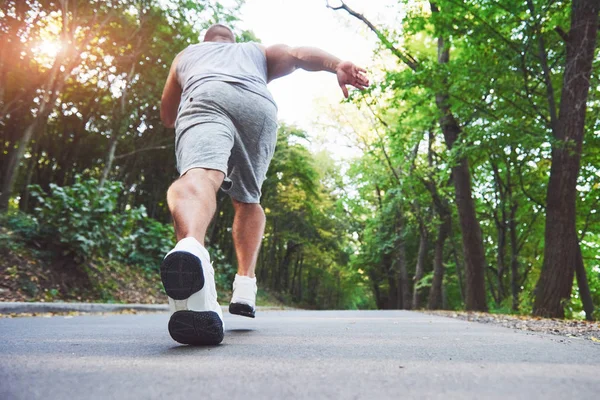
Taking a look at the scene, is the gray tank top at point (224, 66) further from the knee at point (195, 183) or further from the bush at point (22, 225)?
the bush at point (22, 225)

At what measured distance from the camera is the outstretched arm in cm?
280

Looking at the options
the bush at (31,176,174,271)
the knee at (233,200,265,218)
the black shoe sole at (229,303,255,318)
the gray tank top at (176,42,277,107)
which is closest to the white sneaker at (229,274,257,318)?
the black shoe sole at (229,303,255,318)

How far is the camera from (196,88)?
2584 mm

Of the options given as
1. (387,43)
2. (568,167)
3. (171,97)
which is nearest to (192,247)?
(171,97)

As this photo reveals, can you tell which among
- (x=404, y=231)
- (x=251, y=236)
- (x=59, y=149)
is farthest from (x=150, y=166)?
(x=251, y=236)

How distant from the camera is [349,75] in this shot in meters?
→ 2.79

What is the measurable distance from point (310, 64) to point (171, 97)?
93 cm

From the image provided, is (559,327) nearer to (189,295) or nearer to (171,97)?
(189,295)

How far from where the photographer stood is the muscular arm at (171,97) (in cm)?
304

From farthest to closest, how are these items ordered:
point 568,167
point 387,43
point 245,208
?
point 387,43 → point 568,167 → point 245,208

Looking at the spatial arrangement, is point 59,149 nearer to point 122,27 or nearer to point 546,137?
point 122,27

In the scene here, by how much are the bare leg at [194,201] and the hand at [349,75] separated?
3.06 feet

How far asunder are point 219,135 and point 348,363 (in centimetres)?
131

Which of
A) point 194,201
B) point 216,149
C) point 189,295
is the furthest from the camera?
point 216,149
